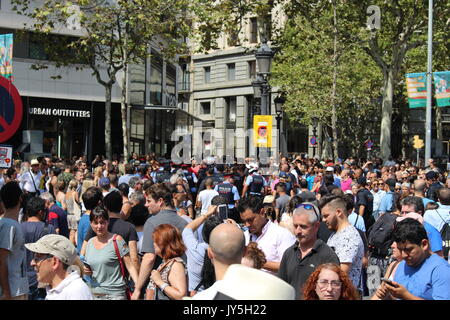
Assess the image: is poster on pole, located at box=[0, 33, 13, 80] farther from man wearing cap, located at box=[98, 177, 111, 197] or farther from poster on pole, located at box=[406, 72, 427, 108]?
poster on pole, located at box=[406, 72, 427, 108]

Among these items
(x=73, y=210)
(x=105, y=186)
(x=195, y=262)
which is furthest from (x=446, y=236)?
(x=73, y=210)

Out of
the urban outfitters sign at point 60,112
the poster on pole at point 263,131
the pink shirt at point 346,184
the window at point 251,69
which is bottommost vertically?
the pink shirt at point 346,184

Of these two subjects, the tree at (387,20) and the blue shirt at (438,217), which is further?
the tree at (387,20)

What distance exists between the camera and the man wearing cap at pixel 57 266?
5039mm

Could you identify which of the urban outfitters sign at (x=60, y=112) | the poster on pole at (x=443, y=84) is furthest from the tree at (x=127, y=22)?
the poster on pole at (x=443, y=84)

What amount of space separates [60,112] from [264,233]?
1084 inches

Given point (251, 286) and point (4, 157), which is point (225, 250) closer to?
point (251, 286)

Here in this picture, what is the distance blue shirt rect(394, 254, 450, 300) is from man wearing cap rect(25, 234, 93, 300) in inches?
90.6

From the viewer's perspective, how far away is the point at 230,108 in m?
59.3

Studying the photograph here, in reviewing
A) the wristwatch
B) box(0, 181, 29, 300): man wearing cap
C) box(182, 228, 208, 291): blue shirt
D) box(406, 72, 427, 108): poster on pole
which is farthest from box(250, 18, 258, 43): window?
the wristwatch

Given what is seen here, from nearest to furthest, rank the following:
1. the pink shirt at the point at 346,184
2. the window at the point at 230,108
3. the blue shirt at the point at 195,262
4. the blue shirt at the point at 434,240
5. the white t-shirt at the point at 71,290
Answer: the white t-shirt at the point at 71,290, the blue shirt at the point at 195,262, the blue shirt at the point at 434,240, the pink shirt at the point at 346,184, the window at the point at 230,108

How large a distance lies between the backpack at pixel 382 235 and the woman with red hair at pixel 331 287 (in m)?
4.92

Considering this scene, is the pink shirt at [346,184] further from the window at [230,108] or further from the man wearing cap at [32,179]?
the window at [230,108]
